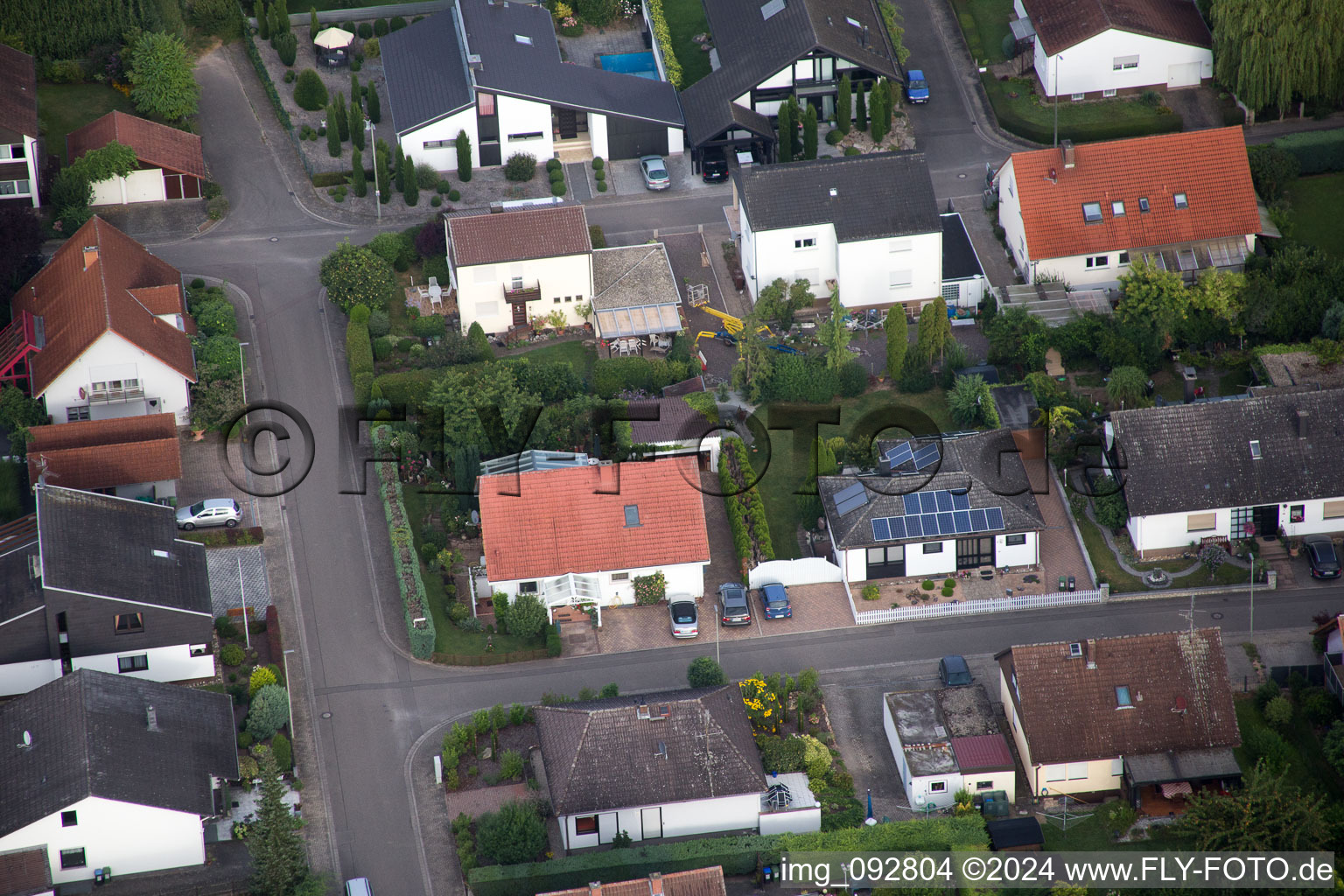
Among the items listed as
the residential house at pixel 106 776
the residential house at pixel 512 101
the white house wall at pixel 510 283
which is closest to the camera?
the residential house at pixel 106 776

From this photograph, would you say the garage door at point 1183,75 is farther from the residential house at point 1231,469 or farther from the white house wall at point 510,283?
the white house wall at point 510,283

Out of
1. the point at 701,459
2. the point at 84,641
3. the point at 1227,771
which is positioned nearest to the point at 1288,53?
the point at 701,459

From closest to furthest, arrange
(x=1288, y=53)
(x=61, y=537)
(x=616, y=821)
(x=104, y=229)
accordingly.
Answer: (x=616, y=821), (x=61, y=537), (x=104, y=229), (x=1288, y=53)

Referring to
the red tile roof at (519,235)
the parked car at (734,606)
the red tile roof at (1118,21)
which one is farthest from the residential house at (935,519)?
the red tile roof at (1118,21)

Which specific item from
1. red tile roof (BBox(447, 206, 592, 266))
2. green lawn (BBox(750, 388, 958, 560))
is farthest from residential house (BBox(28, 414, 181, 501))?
green lawn (BBox(750, 388, 958, 560))

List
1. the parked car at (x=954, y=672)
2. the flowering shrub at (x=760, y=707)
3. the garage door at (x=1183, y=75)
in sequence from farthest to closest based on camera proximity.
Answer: the garage door at (x=1183, y=75) → the parked car at (x=954, y=672) → the flowering shrub at (x=760, y=707)

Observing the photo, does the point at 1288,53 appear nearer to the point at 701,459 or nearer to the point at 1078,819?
the point at 701,459
